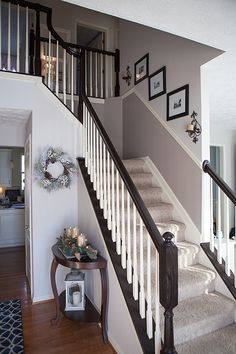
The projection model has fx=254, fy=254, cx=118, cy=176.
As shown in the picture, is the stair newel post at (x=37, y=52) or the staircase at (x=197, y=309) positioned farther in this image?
the stair newel post at (x=37, y=52)

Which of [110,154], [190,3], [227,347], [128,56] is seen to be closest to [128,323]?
[227,347]

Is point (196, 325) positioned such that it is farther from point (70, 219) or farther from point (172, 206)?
point (70, 219)

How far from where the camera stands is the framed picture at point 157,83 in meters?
3.47

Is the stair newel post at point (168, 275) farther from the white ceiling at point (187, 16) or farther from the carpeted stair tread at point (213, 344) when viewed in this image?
the white ceiling at point (187, 16)

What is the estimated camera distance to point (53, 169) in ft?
10.3

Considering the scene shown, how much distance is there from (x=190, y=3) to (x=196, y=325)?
239 cm

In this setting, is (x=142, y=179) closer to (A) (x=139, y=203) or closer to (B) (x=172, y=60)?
(B) (x=172, y=60)

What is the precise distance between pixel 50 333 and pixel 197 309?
1463 millimetres

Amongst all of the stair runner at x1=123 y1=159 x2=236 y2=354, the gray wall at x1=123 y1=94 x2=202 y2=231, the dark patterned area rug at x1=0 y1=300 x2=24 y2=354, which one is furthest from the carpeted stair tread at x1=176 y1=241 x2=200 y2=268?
the dark patterned area rug at x1=0 y1=300 x2=24 y2=354

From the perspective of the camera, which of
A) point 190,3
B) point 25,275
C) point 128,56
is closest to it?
point 190,3

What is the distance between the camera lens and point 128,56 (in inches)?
179

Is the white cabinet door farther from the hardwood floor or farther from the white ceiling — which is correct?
the white ceiling

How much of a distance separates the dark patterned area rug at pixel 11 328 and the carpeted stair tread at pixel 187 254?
1.71 metres

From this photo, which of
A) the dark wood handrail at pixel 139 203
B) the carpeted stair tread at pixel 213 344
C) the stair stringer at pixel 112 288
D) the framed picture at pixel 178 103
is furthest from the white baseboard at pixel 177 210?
the dark wood handrail at pixel 139 203
